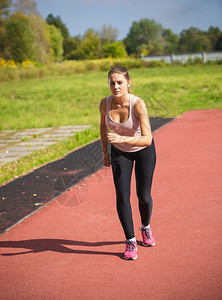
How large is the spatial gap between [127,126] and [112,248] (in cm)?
133

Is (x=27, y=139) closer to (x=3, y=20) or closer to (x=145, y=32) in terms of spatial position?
(x=3, y=20)

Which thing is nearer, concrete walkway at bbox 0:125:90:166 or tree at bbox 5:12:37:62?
concrete walkway at bbox 0:125:90:166

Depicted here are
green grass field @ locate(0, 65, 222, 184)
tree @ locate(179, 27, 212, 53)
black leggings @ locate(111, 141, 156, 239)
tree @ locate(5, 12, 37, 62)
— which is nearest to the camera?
black leggings @ locate(111, 141, 156, 239)

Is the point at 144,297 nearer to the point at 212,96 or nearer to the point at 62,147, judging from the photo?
the point at 62,147

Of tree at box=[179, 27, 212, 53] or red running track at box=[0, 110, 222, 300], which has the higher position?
tree at box=[179, 27, 212, 53]

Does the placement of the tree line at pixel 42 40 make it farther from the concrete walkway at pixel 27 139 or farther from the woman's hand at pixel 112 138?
the woman's hand at pixel 112 138

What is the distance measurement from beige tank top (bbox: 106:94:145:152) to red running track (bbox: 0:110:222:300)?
1.07m

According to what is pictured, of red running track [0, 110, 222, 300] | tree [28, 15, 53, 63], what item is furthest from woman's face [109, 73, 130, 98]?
tree [28, 15, 53, 63]

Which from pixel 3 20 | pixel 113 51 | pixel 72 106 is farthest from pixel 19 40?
pixel 72 106

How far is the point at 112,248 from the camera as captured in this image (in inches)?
164

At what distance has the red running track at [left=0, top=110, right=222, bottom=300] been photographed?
3.34m

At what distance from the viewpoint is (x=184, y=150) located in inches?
344

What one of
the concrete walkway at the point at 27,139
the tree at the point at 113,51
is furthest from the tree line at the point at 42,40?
the concrete walkway at the point at 27,139

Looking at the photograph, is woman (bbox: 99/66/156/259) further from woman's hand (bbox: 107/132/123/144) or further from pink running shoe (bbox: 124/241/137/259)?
woman's hand (bbox: 107/132/123/144)
